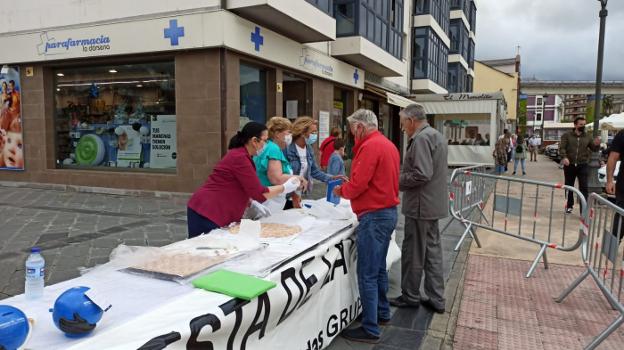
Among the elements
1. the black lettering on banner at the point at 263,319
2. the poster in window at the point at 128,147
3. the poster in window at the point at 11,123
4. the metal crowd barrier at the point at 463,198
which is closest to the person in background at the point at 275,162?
the black lettering on banner at the point at 263,319

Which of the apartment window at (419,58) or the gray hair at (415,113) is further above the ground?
the apartment window at (419,58)

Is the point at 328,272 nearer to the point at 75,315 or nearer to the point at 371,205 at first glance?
the point at 371,205

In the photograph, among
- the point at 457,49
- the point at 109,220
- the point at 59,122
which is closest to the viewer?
the point at 109,220

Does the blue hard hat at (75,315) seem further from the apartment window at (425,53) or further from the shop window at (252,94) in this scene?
the apartment window at (425,53)

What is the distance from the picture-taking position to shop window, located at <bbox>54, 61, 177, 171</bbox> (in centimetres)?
1014

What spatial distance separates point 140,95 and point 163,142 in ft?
4.23

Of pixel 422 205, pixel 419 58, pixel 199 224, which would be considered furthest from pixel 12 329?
pixel 419 58

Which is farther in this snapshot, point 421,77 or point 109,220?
point 421,77

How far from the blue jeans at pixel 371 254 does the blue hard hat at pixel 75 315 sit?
208cm

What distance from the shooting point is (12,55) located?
1125 centimetres

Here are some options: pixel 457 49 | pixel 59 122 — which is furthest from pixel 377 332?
pixel 457 49

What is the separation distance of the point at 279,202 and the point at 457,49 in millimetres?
→ 31375

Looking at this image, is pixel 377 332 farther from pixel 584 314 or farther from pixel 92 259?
pixel 92 259

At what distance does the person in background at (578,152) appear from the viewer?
8828mm
